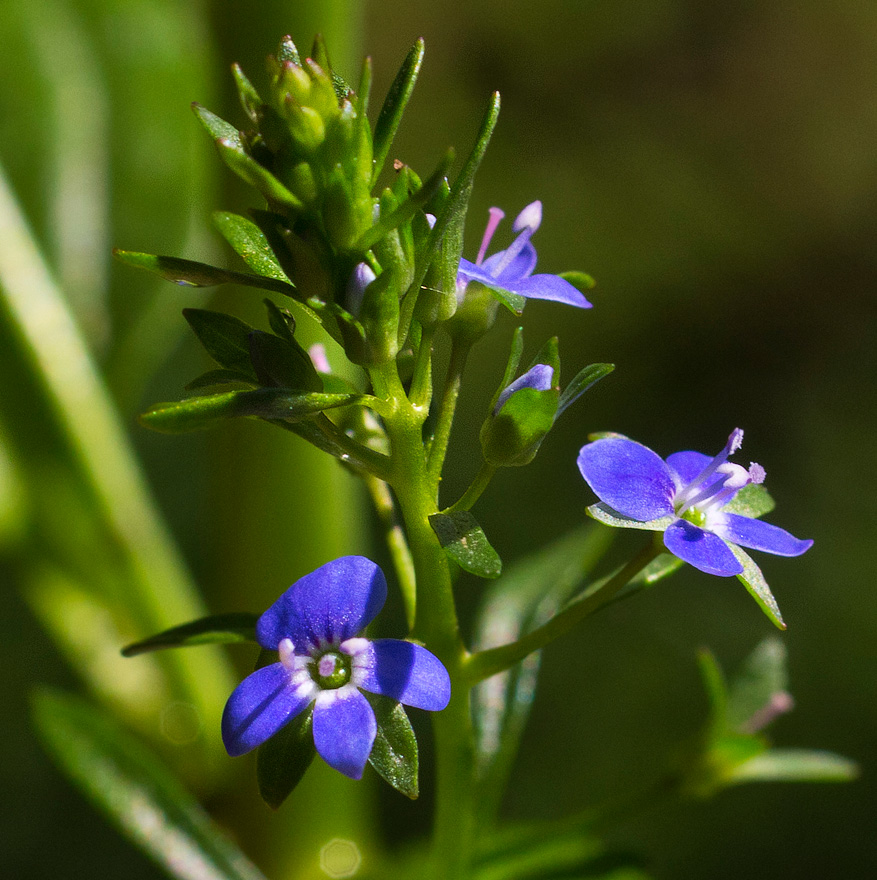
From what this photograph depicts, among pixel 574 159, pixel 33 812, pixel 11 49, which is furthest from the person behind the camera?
pixel 574 159

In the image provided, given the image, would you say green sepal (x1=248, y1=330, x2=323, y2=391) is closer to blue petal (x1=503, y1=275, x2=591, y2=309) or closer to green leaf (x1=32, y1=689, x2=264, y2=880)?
blue petal (x1=503, y1=275, x2=591, y2=309)

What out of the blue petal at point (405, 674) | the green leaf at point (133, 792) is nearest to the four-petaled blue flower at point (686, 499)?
the blue petal at point (405, 674)

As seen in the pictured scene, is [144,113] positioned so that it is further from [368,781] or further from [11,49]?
[368,781]

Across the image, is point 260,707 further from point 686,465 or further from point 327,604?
point 686,465

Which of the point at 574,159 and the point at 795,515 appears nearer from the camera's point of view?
the point at 795,515

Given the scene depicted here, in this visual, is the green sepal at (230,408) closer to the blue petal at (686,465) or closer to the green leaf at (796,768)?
the blue petal at (686,465)

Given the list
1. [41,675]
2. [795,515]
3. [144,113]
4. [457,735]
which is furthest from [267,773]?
[795,515]
